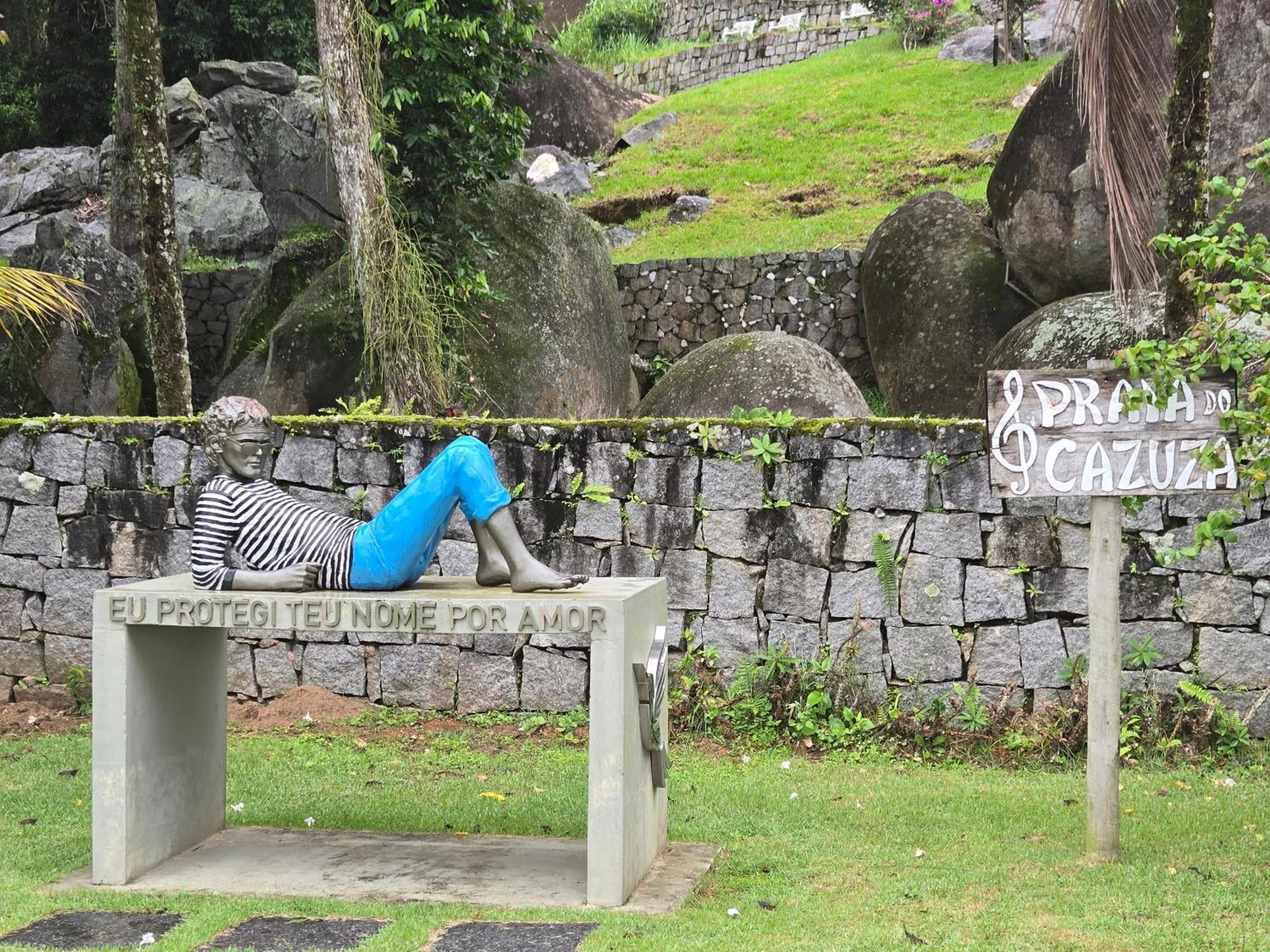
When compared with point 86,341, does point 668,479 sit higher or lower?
lower

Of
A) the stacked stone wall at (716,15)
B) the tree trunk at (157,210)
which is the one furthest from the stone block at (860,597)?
the stacked stone wall at (716,15)

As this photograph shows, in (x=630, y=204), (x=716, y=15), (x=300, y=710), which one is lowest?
(x=300, y=710)

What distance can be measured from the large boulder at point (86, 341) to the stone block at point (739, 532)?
5.92 m

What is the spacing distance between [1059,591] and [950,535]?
654 millimetres

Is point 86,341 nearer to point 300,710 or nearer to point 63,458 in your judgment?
point 63,458

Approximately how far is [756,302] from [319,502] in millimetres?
8157

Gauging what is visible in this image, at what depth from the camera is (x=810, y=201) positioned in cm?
1869

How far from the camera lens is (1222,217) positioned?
190 inches

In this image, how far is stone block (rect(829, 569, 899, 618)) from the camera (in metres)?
7.36

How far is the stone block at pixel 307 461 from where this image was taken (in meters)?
7.91

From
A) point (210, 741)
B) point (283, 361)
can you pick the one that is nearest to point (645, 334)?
point (283, 361)

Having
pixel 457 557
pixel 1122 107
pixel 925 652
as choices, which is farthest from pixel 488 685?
pixel 1122 107

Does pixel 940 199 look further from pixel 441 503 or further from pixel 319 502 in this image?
pixel 441 503

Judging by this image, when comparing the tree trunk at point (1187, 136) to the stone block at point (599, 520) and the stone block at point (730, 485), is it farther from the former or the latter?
the stone block at point (599, 520)
